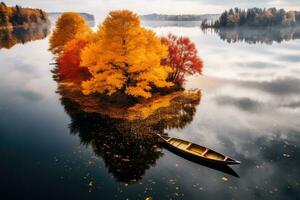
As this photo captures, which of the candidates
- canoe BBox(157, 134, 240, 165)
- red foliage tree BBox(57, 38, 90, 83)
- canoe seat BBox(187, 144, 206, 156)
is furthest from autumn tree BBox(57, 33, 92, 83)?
canoe seat BBox(187, 144, 206, 156)

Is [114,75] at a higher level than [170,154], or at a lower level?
higher

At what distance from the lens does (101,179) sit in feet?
80.2

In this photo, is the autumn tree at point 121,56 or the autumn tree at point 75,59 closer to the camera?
the autumn tree at point 121,56

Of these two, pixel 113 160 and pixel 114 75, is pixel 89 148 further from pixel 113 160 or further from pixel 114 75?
pixel 114 75

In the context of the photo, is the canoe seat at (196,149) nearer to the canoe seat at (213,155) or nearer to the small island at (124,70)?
the canoe seat at (213,155)

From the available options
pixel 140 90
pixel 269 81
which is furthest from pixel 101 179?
pixel 269 81

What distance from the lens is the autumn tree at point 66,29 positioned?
6869 centimetres

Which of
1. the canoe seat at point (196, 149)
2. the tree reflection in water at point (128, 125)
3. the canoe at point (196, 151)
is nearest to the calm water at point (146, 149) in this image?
the tree reflection in water at point (128, 125)

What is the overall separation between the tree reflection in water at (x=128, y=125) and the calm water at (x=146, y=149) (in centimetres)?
12

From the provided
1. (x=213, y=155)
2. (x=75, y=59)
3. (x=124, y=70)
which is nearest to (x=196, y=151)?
(x=213, y=155)

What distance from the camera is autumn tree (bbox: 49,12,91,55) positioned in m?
68.7

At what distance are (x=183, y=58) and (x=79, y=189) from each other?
35826 mm

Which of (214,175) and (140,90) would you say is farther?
(140,90)

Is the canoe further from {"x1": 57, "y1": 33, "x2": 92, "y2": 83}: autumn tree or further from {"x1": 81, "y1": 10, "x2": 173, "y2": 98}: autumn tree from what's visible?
→ {"x1": 57, "y1": 33, "x2": 92, "y2": 83}: autumn tree
